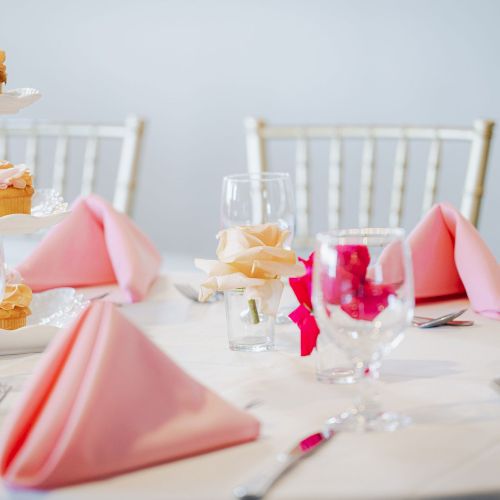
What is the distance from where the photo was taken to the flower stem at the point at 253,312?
1.23 metres

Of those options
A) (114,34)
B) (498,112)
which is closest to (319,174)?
(498,112)

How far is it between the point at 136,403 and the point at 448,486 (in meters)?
0.28

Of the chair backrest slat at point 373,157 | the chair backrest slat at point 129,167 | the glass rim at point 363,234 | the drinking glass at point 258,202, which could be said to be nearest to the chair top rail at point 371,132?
the chair backrest slat at point 373,157

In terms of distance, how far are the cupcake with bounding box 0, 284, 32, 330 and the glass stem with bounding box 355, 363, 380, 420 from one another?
1.71 ft

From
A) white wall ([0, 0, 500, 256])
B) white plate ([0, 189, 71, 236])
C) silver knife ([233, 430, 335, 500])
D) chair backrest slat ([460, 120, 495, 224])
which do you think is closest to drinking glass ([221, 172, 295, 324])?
white plate ([0, 189, 71, 236])

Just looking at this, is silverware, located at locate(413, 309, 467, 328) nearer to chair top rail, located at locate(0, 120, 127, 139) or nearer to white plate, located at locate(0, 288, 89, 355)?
white plate, located at locate(0, 288, 89, 355)

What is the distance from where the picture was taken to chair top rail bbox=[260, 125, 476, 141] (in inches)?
86.4

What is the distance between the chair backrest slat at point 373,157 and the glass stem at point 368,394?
1143 mm

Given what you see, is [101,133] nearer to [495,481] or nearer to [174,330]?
[174,330]

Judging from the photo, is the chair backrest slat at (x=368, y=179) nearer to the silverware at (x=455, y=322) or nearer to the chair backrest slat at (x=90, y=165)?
the chair backrest slat at (x=90, y=165)

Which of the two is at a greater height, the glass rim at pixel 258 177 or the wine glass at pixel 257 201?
the glass rim at pixel 258 177

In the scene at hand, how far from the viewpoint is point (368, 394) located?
1031 millimetres

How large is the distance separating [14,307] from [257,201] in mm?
360

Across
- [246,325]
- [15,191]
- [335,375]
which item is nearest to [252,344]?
[246,325]
